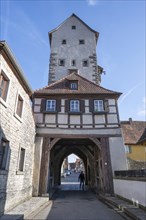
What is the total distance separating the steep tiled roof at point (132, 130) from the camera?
20.1 metres

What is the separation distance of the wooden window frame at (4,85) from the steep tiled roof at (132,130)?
1575 centimetres

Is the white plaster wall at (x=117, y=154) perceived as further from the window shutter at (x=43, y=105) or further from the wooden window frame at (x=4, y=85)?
the wooden window frame at (x=4, y=85)

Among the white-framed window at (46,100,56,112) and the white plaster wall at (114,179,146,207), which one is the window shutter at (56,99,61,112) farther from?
the white plaster wall at (114,179,146,207)

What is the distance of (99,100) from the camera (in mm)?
13258

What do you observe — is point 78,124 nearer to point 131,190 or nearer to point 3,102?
point 131,190

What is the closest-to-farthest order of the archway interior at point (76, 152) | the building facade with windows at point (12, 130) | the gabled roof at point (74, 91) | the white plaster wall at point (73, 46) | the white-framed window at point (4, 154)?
the building facade with windows at point (12, 130) < the white-framed window at point (4, 154) < the gabled roof at point (74, 91) < the archway interior at point (76, 152) < the white plaster wall at point (73, 46)

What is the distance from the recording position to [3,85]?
23.4 feet

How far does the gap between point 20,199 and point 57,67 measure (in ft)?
45.6

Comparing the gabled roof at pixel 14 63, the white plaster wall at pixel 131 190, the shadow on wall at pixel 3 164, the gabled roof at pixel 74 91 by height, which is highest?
the gabled roof at pixel 74 91

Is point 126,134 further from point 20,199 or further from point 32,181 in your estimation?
point 20,199

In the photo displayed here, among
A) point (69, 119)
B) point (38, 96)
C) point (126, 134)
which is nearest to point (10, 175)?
point (69, 119)

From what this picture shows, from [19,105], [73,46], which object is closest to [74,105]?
[19,105]

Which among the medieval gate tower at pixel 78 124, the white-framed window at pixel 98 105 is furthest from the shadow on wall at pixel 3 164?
the white-framed window at pixel 98 105

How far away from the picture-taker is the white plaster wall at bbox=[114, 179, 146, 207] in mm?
7403
